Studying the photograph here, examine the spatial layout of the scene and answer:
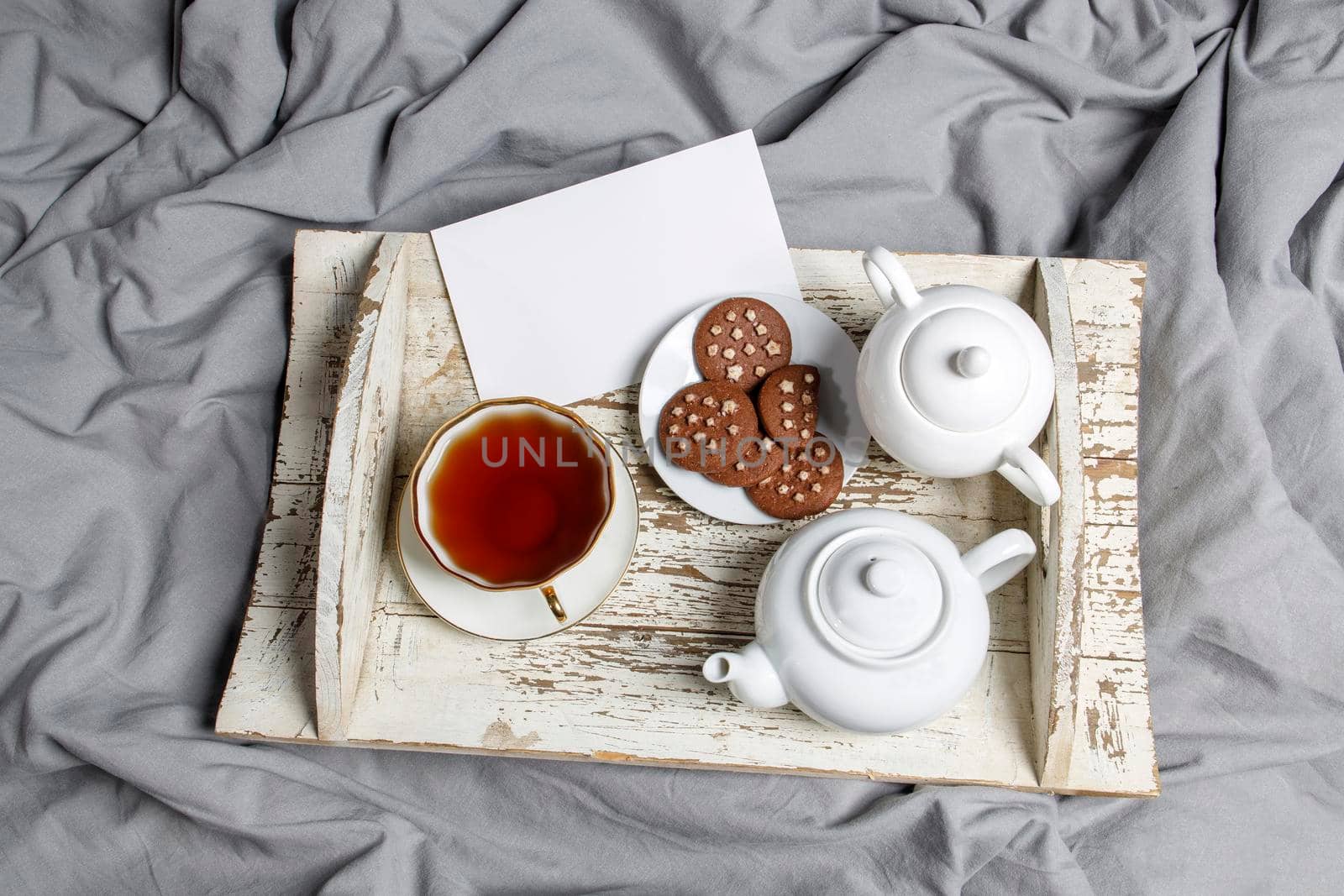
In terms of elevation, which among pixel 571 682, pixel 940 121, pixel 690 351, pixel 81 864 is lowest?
pixel 81 864

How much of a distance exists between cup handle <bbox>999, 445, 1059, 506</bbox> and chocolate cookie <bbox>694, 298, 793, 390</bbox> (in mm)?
228

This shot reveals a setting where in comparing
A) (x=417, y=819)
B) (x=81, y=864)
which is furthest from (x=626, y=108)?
(x=81, y=864)

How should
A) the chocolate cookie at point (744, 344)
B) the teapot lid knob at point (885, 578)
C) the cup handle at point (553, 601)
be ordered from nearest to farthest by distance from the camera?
1. the teapot lid knob at point (885, 578)
2. the cup handle at point (553, 601)
3. the chocolate cookie at point (744, 344)

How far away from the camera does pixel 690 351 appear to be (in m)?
0.89

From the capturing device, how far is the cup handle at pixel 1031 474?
0.72 meters

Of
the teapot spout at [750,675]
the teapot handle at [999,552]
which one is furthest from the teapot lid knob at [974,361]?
the teapot spout at [750,675]

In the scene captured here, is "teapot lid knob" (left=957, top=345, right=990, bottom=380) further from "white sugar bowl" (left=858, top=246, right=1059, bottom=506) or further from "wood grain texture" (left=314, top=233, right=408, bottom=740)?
"wood grain texture" (left=314, top=233, right=408, bottom=740)

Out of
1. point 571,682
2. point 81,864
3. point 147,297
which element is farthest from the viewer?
point 147,297

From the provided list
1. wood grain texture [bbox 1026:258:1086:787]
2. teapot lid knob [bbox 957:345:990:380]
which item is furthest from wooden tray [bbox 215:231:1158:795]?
teapot lid knob [bbox 957:345:990:380]

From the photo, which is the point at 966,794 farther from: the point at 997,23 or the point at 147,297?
the point at 147,297

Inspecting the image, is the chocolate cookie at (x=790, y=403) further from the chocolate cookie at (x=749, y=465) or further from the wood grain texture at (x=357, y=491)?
the wood grain texture at (x=357, y=491)

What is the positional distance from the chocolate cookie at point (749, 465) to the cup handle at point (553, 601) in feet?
0.58

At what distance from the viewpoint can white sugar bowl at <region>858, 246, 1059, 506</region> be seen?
2.35 ft

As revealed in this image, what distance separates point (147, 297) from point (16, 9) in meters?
0.40
